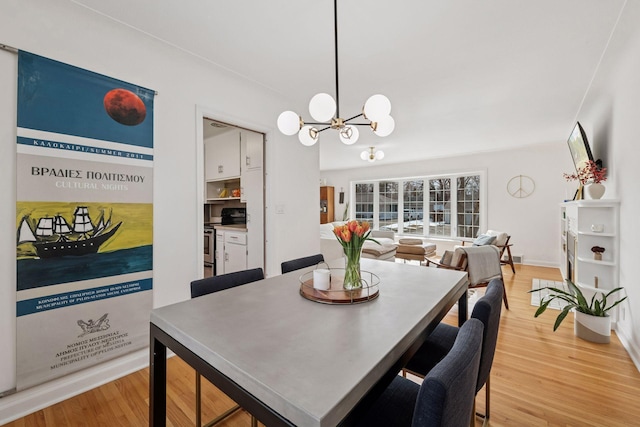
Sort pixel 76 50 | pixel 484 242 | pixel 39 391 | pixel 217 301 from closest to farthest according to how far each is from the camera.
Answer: pixel 217 301
pixel 39 391
pixel 76 50
pixel 484 242

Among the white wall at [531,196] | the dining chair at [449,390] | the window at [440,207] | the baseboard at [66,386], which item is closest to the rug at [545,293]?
the white wall at [531,196]

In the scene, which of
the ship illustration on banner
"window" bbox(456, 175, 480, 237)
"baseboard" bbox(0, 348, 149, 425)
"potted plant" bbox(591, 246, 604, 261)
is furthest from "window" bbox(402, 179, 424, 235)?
the ship illustration on banner

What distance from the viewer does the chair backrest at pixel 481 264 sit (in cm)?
291

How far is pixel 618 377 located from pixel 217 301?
107 inches

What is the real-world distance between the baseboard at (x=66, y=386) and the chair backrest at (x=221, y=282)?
1076 mm

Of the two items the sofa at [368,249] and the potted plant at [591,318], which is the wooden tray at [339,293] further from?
the sofa at [368,249]

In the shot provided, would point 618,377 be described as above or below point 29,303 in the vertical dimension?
below

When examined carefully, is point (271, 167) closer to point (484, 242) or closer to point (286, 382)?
point (286, 382)

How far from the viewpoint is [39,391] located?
1.66 meters

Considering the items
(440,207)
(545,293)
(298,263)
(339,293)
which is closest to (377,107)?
(339,293)

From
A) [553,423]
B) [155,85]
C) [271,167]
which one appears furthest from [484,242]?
[155,85]

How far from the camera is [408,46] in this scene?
219cm

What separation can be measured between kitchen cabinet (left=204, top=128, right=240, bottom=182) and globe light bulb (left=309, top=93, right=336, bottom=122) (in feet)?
8.41

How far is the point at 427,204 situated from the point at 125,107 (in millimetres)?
6486
